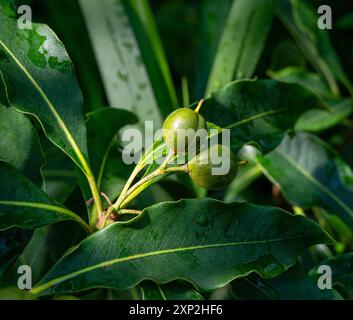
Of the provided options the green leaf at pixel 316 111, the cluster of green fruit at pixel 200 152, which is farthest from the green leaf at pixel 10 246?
the green leaf at pixel 316 111

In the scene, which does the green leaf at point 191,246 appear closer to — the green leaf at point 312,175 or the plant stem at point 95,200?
the plant stem at point 95,200

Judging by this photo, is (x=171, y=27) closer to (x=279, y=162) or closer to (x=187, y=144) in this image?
(x=279, y=162)

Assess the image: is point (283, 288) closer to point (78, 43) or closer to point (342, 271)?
point (342, 271)

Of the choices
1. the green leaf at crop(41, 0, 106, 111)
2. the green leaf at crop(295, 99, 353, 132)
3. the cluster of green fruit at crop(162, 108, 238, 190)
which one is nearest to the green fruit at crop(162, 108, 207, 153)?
the cluster of green fruit at crop(162, 108, 238, 190)

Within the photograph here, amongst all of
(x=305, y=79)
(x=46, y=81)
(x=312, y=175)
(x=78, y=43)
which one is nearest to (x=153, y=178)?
(x=46, y=81)

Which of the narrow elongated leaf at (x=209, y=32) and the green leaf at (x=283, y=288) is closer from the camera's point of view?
the green leaf at (x=283, y=288)
